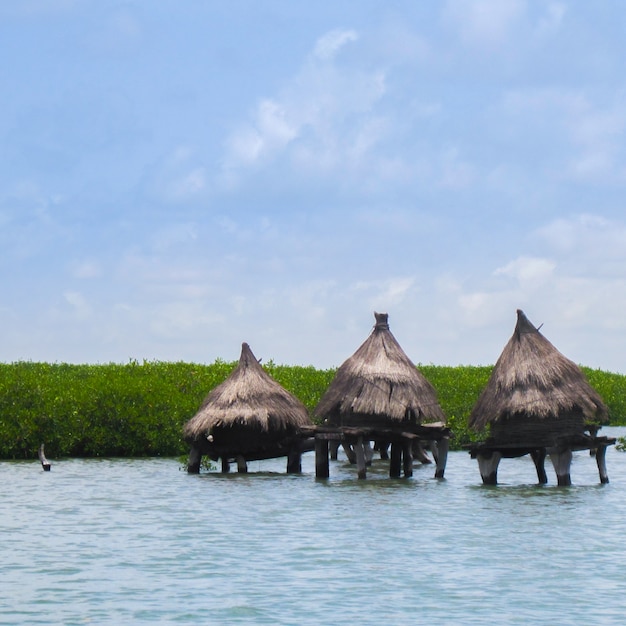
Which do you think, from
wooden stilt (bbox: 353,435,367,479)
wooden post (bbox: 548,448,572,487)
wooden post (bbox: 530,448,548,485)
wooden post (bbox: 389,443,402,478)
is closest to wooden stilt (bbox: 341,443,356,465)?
wooden post (bbox: 389,443,402,478)

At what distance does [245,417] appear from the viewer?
1113 inches

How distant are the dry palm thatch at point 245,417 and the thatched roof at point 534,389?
496cm

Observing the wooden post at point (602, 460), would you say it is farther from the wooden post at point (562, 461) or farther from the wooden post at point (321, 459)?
the wooden post at point (321, 459)

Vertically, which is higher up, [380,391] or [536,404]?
[380,391]

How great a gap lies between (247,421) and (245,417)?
0.34 ft

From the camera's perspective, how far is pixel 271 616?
593 inches

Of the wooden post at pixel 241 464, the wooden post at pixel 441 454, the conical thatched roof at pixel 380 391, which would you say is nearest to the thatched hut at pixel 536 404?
the conical thatched roof at pixel 380 391

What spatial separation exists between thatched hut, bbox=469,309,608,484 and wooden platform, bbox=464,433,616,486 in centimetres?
2

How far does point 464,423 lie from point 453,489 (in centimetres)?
1614

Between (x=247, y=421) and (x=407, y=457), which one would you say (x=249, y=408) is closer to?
(x=247, y=421)

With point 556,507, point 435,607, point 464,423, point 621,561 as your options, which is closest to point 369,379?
point 556,507

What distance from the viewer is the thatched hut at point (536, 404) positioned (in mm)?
25109

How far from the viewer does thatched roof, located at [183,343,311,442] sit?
28438mm

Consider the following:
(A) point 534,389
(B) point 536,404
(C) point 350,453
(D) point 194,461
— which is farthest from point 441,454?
(D) point 194,461
